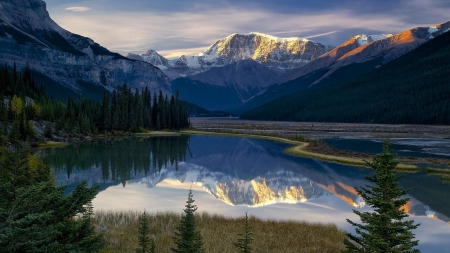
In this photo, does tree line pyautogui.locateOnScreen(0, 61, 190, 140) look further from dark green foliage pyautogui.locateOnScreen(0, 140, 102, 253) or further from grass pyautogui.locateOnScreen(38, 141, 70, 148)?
dark green foliage pyautogui.locateOnScreen(0, 140, 102, 253)

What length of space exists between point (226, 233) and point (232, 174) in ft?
100

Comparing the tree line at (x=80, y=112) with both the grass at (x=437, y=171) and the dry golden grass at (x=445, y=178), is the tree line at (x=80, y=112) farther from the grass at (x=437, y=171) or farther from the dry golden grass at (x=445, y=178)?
the dry golden grass at (x=445, y=178)

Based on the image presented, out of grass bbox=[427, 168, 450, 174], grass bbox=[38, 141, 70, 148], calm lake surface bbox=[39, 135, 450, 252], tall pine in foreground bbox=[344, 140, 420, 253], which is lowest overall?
calm lake surface bbox=[39, 135, 450, 252]

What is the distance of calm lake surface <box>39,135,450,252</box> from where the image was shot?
101 feet

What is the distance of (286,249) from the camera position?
65.3 feet

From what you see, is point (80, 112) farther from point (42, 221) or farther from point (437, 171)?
point (42, 221)

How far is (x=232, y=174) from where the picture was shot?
53156 mm

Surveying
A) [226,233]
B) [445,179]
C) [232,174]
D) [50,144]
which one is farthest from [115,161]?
[445,179]

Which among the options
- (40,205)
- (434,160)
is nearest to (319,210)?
(40,205)

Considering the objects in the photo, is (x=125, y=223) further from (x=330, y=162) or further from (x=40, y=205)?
(x=330, y=162)

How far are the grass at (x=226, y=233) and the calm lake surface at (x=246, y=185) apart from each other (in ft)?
10.4

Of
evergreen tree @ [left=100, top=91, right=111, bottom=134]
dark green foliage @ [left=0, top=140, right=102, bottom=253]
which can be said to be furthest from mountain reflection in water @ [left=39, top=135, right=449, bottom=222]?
evergreen tree @ [left=100, top=91, right=111, bottom=134]

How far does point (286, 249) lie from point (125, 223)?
34.3 feet

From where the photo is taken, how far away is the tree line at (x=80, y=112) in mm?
87875
